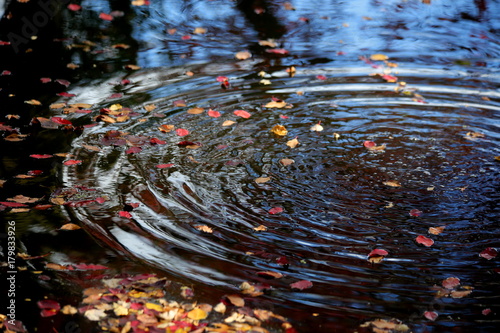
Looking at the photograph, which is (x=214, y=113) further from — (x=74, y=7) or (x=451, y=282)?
(x=74, y=7)

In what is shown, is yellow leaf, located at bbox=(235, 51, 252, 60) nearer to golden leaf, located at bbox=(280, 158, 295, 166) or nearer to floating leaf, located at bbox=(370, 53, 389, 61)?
floating leaf, located at bbox=(370, 53, 389, 61)

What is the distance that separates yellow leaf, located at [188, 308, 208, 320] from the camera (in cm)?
276

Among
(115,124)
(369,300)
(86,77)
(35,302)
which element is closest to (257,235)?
(369,300)

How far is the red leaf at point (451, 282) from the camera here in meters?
3.01

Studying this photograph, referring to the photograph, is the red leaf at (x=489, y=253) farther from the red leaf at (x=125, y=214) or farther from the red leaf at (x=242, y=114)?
the red leaf at (x=242, y=114)

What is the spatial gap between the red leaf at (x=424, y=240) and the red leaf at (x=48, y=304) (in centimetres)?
209

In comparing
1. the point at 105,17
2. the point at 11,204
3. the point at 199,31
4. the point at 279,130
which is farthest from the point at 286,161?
the point at 105,17

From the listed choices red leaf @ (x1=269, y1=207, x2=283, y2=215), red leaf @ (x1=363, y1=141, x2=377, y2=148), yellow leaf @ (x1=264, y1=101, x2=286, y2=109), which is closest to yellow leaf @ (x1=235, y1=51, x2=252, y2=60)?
yellow leaf @ (x1=264, y1=101, x2=286, y2=109)

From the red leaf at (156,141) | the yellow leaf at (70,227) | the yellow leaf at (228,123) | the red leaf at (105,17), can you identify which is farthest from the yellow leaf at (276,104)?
the red leaf at (105,17)

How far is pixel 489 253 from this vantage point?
329 centimetres

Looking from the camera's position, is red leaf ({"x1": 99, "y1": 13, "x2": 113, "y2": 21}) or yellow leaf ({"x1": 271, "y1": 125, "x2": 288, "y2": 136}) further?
red leaf ({"x1": 99, "y1": 13, "x2": 113, "y2": 21})

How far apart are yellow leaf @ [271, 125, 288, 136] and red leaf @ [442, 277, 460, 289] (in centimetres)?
200

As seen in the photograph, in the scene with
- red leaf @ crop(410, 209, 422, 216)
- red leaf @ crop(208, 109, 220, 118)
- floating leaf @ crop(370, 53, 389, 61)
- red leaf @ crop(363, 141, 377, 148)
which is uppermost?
floating leaf @ crop(370, 53, 389, 61)

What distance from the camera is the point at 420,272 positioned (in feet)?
10.2
